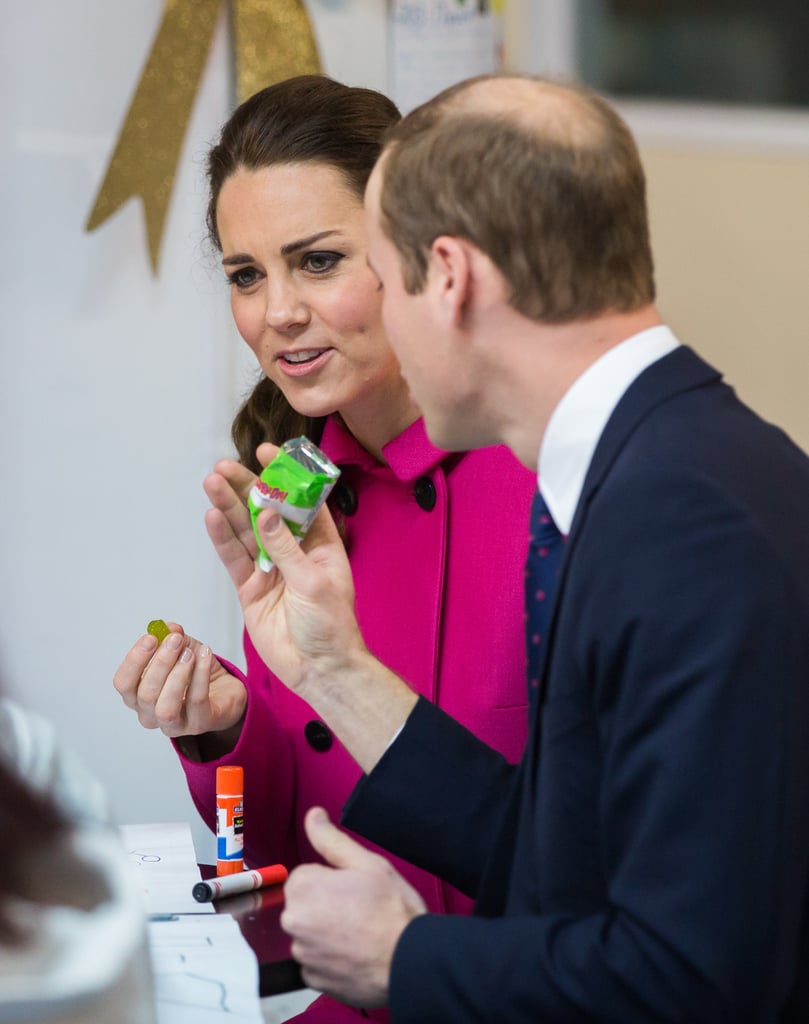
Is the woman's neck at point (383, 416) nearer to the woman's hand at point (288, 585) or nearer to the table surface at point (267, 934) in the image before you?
the woman's hand at point (288, 585)

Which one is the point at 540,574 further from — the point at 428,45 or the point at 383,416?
the point at 428,45

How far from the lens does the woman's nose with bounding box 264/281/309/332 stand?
1.65 m

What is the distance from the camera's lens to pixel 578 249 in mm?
1117

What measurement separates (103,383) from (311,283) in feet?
3.68

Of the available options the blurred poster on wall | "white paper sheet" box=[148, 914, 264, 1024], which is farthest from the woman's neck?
the blurred poster on wall

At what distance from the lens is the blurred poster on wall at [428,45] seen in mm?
2807

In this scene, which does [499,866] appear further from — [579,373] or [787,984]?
[579,373]

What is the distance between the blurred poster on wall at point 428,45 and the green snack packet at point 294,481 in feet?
5.21

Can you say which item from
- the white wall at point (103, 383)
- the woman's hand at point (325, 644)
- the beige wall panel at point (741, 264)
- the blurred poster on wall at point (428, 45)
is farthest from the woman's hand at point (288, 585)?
the beige wall panel at point (741, 264)

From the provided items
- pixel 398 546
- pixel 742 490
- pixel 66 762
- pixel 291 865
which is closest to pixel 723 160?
pixel 398 546

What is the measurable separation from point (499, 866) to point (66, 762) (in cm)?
40

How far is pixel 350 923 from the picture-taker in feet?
3.61

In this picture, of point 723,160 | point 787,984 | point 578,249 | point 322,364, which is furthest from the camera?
point 723,160

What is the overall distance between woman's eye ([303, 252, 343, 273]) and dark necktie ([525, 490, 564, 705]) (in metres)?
0.56
